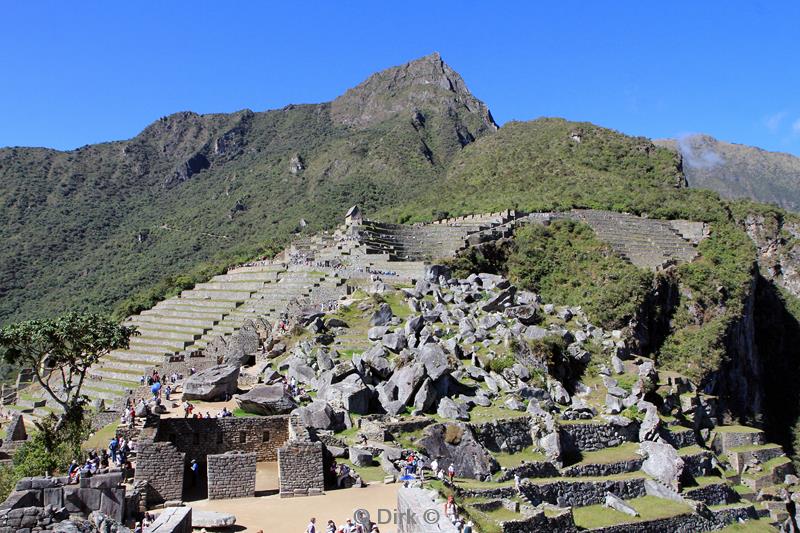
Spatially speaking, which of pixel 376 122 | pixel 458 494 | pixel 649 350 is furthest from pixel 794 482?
pixel 376 122

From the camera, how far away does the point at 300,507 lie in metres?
12.2

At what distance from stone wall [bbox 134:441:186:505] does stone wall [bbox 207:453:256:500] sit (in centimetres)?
59

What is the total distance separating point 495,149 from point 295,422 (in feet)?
229

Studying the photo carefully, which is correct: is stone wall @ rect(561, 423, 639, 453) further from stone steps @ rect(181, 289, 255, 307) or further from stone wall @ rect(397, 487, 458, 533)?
stone steps @ rect(181, 289, 255, 307)

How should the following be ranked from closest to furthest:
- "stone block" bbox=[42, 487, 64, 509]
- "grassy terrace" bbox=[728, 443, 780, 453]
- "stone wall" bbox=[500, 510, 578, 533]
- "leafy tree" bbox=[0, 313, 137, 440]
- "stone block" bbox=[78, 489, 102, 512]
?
"stone block" bbox=[42, 487, 64, 509], "stone block" bbox=[78, 489, 102, 512], "stone wall" bbox=[500, 510, 578, 533], "leafy tree" bbox=[0, 313, 137, 440], "grassy terrace" bbox=[728, 443, 780, 453]

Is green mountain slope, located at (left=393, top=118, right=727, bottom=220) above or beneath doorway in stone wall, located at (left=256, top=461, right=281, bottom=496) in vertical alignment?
above

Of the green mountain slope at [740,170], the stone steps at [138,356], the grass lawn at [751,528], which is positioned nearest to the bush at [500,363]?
the grass lawn at [751,528]

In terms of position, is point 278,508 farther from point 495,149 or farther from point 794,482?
point 495,149

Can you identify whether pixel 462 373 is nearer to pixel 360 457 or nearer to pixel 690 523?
pixel 360 457

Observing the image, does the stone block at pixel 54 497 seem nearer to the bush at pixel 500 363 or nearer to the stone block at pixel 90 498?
the stone block at pixel 90 498

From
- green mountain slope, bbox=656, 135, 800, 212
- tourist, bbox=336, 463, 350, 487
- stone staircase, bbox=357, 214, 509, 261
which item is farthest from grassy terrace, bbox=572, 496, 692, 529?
green mountain slope, bbox=656, 135, 800, 212

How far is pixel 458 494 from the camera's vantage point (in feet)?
42.9

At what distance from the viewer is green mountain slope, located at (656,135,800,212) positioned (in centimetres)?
14150

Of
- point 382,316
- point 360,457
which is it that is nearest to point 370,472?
point 360,457
